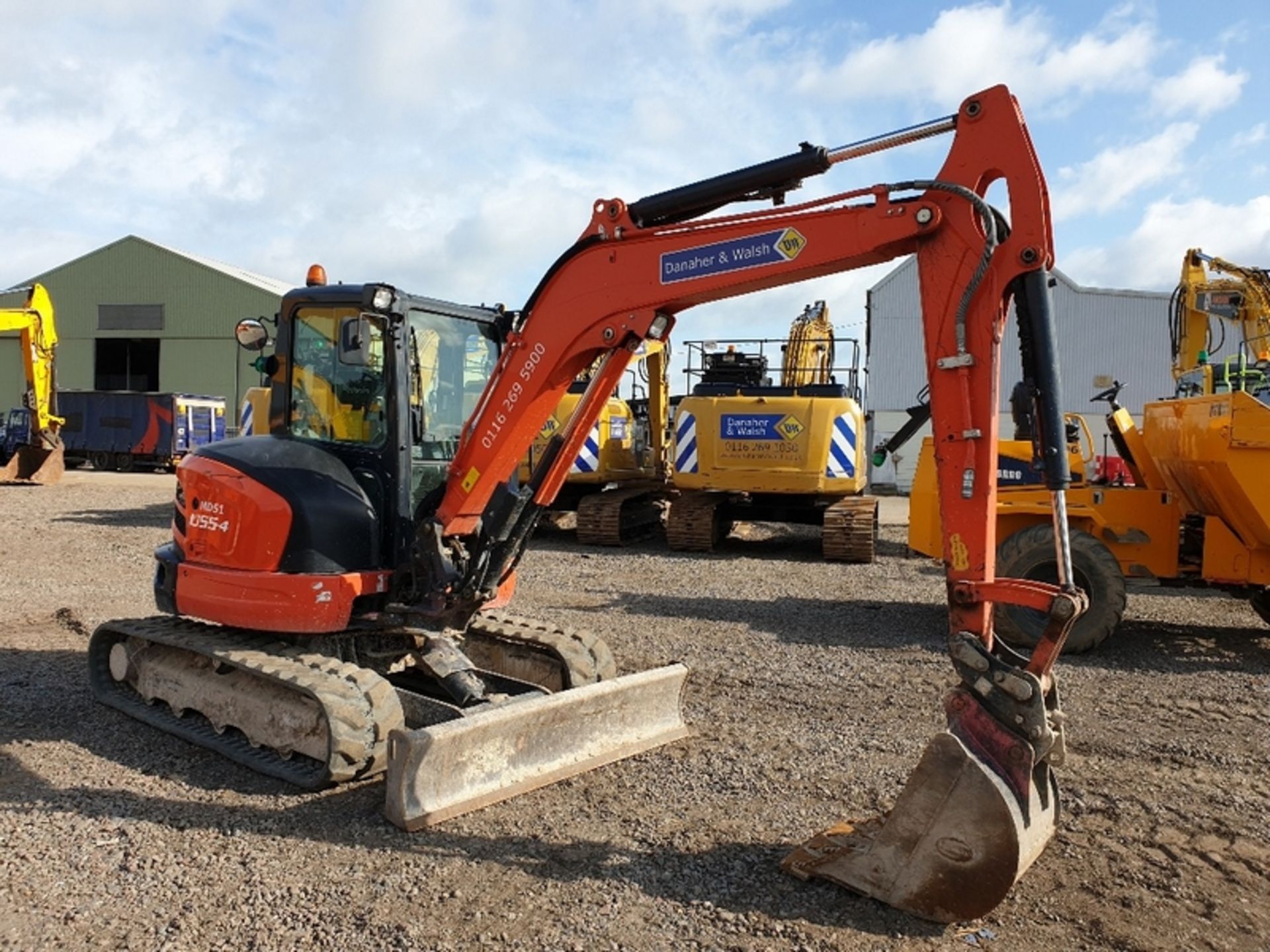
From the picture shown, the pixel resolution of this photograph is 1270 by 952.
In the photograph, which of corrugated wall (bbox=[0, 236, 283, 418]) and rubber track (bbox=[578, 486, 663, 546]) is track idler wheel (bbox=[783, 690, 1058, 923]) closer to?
rubber track (bbox=[578, 486, 663, 546])

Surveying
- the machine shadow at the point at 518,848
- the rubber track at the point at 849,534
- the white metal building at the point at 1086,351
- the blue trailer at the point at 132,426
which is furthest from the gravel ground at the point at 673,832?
the white metal building at the point at 1086,351

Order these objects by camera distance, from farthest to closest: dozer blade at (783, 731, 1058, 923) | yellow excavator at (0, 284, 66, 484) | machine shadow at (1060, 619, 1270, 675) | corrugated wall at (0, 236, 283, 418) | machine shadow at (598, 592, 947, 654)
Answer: corrugated wall at (0, 236, 283, 418), yellow excavator at (0, 284, 66, 484), machine shadow at (598, 592, 947, 654), machine shadow at (1060, 619, 1270, 675), dozer blade at (783, 731, 1058, 923)

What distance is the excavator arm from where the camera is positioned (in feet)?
11.8

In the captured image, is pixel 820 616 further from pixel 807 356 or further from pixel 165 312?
pixel 165 312

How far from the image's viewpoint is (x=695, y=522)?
13625mm

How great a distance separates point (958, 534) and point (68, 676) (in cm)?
560

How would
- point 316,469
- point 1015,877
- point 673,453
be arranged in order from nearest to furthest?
point 1015,877, point 316,469, point 673,453

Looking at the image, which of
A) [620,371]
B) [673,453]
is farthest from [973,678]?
[673,453]

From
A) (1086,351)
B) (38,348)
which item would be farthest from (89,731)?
(1086,351)

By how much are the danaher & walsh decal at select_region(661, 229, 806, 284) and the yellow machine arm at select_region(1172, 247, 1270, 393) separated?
8.55 meters

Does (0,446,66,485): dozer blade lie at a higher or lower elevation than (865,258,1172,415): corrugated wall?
lower

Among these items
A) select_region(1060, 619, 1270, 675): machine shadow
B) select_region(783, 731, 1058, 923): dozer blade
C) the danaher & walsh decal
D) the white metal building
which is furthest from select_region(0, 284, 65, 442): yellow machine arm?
the white metal building

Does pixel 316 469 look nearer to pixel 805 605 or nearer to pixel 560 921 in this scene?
→ pixel 560 921

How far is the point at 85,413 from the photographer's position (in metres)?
29.8
